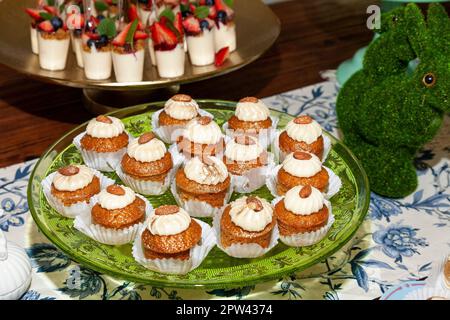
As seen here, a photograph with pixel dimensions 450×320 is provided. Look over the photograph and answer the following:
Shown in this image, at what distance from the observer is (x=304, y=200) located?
1.49 m

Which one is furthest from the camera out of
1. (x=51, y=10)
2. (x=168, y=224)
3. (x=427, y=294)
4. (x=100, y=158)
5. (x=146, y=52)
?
(x=146, y=52)

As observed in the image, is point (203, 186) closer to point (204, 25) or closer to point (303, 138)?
point (303, 138)

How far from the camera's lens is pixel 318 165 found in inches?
64.2

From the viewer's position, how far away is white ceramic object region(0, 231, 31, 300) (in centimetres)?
142

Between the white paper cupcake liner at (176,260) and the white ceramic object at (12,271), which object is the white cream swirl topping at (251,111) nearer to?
the white paper cupcake liner at (176,260)

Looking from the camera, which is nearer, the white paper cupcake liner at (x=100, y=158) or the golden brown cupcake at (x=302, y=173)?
the golden brown cupcake at (x=302, y=173)

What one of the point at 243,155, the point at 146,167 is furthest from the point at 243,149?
the point at 146,167

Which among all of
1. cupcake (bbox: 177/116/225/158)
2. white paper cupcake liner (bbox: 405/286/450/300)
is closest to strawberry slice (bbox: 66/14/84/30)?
cupcake (bbox: 177/116/225/158)

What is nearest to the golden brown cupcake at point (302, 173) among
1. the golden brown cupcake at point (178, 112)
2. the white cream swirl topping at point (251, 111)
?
the white cream swirl topping at point (251, 111)

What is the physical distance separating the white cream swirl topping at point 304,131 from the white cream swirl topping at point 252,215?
0.30 meters

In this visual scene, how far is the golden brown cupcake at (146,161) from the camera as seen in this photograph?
→ 1654 millimetres

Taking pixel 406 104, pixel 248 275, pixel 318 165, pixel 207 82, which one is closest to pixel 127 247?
pixel 248 275

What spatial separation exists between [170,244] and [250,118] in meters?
0.53

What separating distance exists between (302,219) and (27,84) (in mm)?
1278
